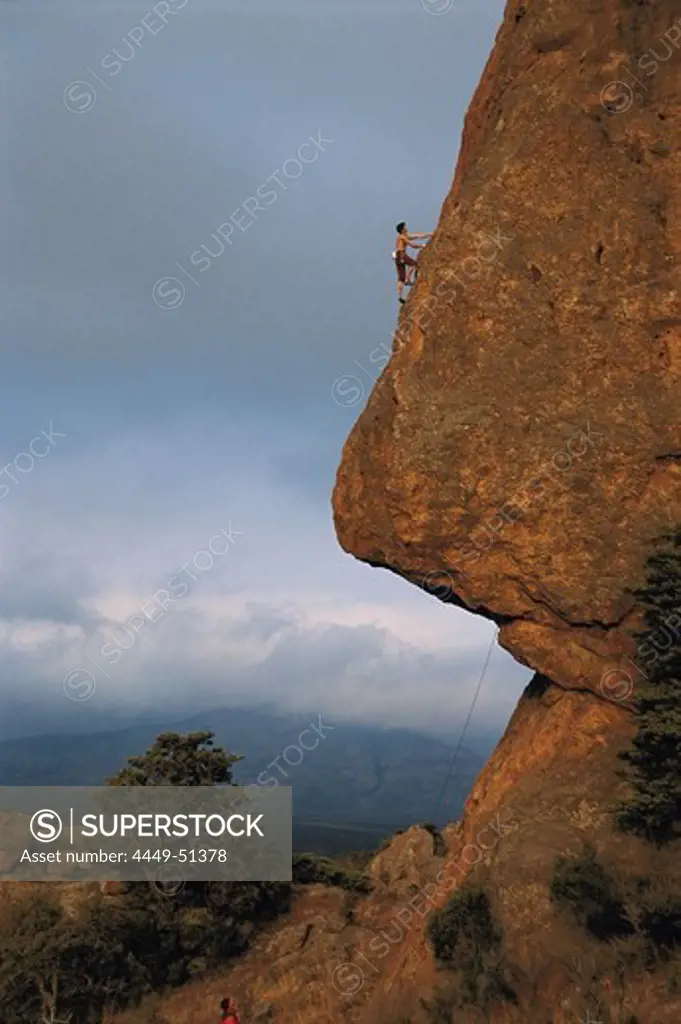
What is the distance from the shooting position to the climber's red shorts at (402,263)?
2623 centimetres

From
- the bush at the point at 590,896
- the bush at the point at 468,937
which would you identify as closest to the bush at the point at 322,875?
the bush at the point at 468,937

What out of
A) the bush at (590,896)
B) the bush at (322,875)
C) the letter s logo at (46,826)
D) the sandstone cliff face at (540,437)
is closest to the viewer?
the bush at (590,896)

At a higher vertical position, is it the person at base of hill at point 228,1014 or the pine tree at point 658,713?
the pine tree at point 658,713

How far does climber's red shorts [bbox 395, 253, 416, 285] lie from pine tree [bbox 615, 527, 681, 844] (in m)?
12.9

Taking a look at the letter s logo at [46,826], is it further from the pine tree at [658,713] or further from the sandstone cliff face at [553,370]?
the pine tree at [658,713]

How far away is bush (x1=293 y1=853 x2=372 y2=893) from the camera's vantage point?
2906cm

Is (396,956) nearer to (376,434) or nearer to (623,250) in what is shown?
(376,434)

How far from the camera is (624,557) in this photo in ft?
60.8

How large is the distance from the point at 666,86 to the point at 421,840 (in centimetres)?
2389

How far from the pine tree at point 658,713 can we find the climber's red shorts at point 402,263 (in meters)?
12.9

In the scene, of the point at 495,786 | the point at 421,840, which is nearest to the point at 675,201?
the point at 495,786

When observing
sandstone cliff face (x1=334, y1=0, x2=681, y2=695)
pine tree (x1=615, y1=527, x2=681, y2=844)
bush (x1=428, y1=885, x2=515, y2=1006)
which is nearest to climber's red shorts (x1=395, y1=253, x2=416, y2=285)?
sandstone cliff face (x1=334, y1=0, x2=681, y2=695)

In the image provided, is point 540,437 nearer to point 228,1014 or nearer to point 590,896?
point 590,896

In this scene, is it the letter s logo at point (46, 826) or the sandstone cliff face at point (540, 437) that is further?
the letter s logo at point (46, 826)
